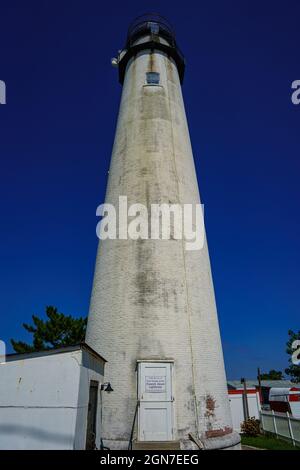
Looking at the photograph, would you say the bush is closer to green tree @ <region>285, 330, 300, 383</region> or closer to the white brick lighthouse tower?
the white brick lighthouse tower

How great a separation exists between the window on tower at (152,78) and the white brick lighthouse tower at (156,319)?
1.93 m

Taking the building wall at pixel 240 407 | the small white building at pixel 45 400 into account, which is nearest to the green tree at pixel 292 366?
the building wall at pixel 240 407

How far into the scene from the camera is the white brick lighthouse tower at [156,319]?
353 inches

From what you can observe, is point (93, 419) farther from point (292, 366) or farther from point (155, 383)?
point (292, 366)

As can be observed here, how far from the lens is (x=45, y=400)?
6.33 metres

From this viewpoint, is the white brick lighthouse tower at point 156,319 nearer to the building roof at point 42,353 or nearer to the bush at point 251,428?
the building roof at point 42,353

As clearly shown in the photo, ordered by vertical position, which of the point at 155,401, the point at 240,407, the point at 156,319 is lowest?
the point at 240,407

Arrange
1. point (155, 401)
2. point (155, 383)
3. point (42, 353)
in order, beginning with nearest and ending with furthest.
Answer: point (42, 353) → point (155, 401) → point (155, 383)

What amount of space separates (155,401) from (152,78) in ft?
44.2

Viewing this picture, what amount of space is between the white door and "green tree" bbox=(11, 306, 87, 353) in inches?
520

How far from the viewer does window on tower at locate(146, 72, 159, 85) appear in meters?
15.5

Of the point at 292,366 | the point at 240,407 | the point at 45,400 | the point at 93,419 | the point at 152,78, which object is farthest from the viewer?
the point at 292,366

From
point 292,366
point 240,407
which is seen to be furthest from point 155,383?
point 292,366

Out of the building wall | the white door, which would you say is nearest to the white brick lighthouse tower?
the white door
